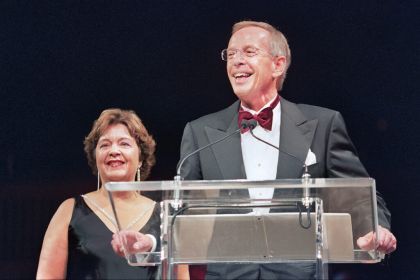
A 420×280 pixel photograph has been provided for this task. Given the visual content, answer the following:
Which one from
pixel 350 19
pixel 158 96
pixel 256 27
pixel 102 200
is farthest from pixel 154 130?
pixel 350 19

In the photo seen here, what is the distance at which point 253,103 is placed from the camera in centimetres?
307

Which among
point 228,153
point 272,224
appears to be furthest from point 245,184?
point 228,153

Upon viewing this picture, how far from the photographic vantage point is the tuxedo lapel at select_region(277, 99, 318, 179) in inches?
Result: 112

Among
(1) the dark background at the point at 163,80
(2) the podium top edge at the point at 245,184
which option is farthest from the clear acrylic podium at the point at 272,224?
(1) the dark background at the point at 163,80

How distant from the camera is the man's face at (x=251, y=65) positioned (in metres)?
3.01

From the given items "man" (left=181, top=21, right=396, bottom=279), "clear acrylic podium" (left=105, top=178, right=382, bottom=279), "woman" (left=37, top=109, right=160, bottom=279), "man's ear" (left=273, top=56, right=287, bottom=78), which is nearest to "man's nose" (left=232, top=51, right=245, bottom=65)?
"man" (left=181, top=21, right=396, bottom=279)

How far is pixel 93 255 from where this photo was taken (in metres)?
2.94

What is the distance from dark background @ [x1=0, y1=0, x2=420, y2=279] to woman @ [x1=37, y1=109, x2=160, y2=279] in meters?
0.20

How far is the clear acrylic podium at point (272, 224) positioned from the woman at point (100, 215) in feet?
2.67

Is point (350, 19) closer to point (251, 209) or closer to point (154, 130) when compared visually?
point (154, 130)

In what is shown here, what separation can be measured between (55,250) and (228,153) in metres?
0.75

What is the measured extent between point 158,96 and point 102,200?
0.60 meters

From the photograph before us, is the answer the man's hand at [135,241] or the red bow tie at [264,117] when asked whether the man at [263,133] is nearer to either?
the red bow tie at [264,117]

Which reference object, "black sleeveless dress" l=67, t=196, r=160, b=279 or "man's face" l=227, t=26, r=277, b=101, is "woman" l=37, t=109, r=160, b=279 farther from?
"man's face" l=227, t=26, r=277, b=101
